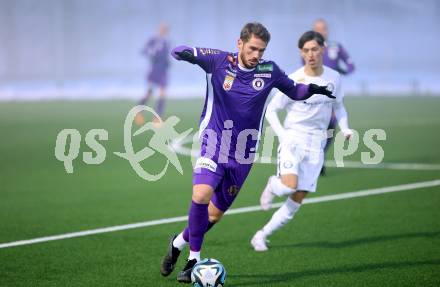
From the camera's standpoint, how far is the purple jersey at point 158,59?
76.7ft

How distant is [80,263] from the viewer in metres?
8.21

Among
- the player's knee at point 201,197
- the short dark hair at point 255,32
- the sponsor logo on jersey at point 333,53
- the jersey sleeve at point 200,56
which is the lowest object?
the sponsor logo on jersey at point 333,53

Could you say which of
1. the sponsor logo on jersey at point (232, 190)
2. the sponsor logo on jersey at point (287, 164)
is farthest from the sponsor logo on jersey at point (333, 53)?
the sponsor logo on jersey at point (232, 190)

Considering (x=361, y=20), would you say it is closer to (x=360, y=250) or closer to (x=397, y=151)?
(x=397, y=151)

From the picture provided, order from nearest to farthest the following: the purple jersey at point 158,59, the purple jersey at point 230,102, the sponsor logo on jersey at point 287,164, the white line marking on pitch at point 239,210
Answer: the purple jersey at point 230,102 → the sponsor logo on jersey at point 287,164 → the white line marking on pitch at point 239,210 → the purple jersey at point 158,59

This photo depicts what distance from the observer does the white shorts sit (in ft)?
29.6

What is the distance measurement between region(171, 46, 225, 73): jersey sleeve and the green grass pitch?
2.05 meters

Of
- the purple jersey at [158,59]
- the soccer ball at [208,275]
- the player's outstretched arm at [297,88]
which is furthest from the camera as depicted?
the purple jersey at [158,59]

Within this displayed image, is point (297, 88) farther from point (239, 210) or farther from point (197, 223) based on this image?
point (239, 210)

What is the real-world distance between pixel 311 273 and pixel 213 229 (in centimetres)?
224

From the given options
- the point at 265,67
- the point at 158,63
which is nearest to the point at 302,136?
the point at 265,67

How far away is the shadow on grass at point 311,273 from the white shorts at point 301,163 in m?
1.16

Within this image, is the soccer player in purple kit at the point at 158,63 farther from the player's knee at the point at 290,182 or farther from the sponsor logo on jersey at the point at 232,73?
the sponsor logo on jersey at the point at 232,73

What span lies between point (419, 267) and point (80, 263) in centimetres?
341
